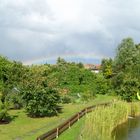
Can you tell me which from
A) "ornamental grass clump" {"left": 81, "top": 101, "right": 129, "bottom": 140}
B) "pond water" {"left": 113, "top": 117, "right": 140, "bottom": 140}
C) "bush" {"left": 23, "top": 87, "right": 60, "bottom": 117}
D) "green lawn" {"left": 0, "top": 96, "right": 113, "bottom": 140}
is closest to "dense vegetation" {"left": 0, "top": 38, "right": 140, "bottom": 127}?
"bush" {"left": 23, "top": 87, "right": 60, "bottom": 117}

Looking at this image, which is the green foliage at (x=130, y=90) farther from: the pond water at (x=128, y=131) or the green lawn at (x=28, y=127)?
the green lawn at (x=28, y=127)

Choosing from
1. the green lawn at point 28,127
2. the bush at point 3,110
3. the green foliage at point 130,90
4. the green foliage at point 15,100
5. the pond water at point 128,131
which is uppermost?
the green foliage at point 130,90

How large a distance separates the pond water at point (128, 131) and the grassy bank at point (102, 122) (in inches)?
27.0

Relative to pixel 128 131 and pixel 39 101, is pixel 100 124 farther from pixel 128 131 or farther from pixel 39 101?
pixel 39 101

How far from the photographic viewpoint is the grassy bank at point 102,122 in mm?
33781

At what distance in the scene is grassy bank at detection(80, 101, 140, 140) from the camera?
33.8 meters

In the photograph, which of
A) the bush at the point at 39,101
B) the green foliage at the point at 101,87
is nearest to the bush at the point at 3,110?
the bush at the point at 39,101

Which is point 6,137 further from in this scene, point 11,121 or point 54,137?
point 11,121

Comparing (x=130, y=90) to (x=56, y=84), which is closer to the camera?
(x=56, y=84)

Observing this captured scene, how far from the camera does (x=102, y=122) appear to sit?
37344mm

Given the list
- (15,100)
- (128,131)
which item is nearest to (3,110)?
(15,100)

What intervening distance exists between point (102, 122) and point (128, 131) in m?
5.72

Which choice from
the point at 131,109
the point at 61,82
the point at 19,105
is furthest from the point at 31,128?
the point at 61,82

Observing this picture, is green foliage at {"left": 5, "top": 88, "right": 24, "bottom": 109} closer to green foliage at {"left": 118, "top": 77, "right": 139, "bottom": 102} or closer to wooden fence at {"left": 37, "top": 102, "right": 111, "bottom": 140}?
wooden fence at {"left": 37, "top": 102, "right": 111, "bottom": 140}
